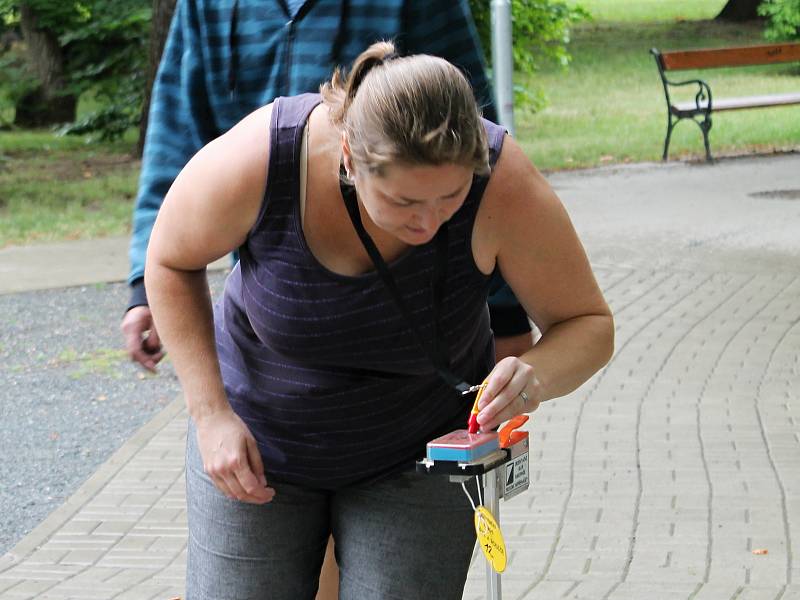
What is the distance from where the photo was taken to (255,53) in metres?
2.61

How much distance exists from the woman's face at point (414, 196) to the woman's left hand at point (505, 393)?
227 mm

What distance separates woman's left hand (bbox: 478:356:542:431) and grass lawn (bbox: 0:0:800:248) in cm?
925

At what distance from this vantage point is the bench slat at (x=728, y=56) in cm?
1485

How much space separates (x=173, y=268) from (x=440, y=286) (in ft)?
1.51

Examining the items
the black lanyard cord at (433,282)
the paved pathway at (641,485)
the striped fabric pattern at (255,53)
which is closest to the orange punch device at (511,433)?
the black lanyard cord at (433,282)

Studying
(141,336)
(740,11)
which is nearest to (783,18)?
(740,11)

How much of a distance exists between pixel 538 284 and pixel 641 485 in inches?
113

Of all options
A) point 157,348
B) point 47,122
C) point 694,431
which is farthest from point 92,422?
point 47,122

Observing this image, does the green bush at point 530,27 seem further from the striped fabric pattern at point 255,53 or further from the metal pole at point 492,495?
the metal pole at point 492,495

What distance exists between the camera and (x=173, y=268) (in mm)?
2266

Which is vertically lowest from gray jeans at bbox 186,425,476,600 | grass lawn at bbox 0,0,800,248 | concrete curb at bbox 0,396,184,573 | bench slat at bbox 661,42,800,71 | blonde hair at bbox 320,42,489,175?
grass lawn at bbox 0,0,800,248

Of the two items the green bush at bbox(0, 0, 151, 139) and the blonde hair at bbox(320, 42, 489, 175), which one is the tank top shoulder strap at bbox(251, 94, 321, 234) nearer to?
the blonde hair at bbox(320, 42, 489, 175)

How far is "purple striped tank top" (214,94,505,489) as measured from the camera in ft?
6.92

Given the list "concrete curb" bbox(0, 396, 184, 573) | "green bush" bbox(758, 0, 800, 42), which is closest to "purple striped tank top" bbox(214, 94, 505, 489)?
"concrete curb" bbox(0, 396, 184, 573)
